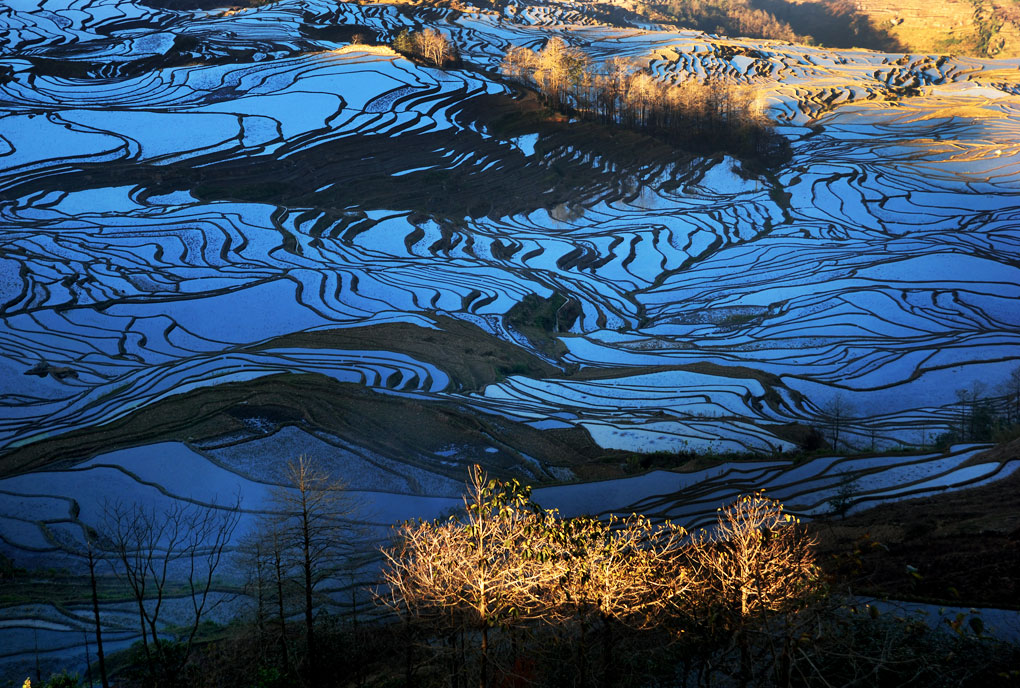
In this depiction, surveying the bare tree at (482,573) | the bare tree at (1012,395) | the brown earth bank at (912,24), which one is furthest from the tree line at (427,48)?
the brown earth bank at (912,24)

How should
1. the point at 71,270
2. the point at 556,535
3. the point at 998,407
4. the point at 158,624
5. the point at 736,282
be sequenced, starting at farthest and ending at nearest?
the point at 736,282
the point at 71,270
the point at 998,407
the point at 158,624
the point at 556,535

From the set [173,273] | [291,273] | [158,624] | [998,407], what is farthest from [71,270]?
[998,407]

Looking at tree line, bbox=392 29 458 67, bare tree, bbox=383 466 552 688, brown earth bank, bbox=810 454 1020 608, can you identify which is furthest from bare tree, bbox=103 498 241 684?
tree line, bbox=392 29 458 67

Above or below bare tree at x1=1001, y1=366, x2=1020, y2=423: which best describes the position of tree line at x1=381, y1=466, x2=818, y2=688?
above

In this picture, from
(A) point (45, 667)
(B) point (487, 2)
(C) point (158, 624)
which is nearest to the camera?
(A) point (45, 667)

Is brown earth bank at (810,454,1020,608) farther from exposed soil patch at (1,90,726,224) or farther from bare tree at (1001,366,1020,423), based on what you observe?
exposed soil patch at (1,90,726,224)

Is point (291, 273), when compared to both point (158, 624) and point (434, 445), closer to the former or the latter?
point (434, 445)

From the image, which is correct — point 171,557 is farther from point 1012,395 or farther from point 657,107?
Result: point 657,107
